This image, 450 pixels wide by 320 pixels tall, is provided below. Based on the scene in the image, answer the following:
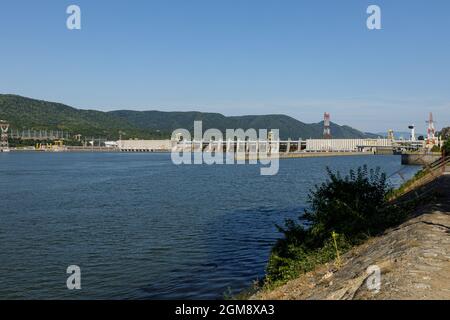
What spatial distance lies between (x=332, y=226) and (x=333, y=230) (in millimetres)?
1722

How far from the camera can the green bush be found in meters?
16.4

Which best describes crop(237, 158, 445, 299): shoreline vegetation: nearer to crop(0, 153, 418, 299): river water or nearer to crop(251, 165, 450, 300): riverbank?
crop(251, 165, 450, 300): riverbank

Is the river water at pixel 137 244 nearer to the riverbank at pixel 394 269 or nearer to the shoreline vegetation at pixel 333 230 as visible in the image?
the shoreline vegetation at pixel 333 230

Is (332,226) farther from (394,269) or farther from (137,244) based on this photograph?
(137,244)

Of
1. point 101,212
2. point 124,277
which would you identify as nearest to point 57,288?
point 124,277

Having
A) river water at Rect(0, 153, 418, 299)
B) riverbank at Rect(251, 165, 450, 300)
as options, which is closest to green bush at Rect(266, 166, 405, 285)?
riverbank at Rect(251, 165, 450, 300)

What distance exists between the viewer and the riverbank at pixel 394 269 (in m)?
10.0

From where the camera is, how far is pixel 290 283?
14.6 m

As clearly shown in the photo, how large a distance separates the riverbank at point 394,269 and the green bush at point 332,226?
2.94ft

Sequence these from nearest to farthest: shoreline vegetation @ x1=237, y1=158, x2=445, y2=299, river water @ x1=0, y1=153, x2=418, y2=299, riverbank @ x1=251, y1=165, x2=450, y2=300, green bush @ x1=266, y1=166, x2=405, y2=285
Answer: riverbank @ x1=251, y1=165, x2=450, y2=300 → shoreline vegetation @ x1=237, y1=158, x2=445, y2=299 → green bush @ x1=266, y1=166, x2=405, y2=285 → river water @ x1=0, y1=153, x2=418, y2=299

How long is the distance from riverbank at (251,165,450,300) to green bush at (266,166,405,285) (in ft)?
2.94
